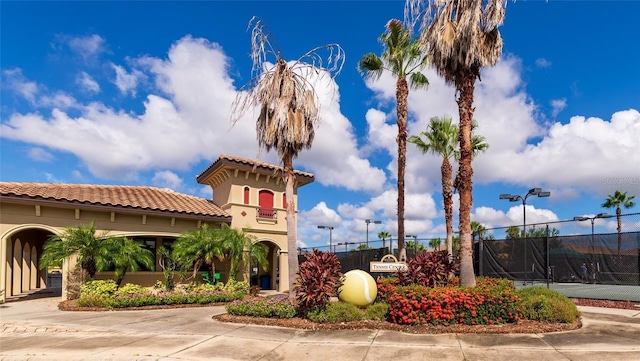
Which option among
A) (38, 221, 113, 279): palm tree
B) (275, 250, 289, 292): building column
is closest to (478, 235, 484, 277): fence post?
(275, 250, 289, 292): building column

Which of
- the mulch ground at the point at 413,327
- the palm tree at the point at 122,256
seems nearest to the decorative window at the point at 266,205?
the palm tree at the point at 122,256

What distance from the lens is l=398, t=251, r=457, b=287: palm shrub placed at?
1297cm

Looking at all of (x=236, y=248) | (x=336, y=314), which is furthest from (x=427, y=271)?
Result: (x=236, y=248)

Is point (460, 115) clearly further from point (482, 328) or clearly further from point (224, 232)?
point (224, 232)

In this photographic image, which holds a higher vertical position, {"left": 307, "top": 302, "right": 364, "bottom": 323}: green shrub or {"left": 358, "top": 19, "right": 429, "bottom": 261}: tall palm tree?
{"left": 358, "top": 19, "right": 429, "bottom": 261}: tall palm tree

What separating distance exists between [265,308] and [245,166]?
11778 mm

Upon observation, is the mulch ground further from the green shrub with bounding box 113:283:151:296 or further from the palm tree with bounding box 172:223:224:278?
the palm tree with bounding box 172:223:224:278

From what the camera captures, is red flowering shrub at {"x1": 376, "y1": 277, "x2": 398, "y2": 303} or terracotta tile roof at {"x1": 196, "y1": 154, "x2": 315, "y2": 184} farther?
terracotta tile roof at {"x1": 196, "y1": 154, "x2": 315, "y2": 184}

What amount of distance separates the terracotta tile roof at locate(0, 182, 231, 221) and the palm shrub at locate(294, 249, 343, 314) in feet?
37.0

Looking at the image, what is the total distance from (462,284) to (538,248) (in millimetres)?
7072

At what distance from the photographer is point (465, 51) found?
43.1 feet

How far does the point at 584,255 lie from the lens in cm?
1566

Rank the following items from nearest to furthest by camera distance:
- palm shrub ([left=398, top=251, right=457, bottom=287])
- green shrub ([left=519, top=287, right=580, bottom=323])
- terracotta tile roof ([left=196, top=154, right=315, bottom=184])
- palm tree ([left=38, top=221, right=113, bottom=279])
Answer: green shrub ([left=519, top=287, right=580, bottom=323]) → palm shrub ([left=398, top=251, right=457, bottom=287]) → palm tree ([left=38, top=221, right=113, bottom=279]) → terracotta tile roof ([left=196, top=154, right=315, bottom=184])

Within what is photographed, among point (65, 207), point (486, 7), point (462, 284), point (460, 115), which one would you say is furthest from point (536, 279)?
point (65, 207)
